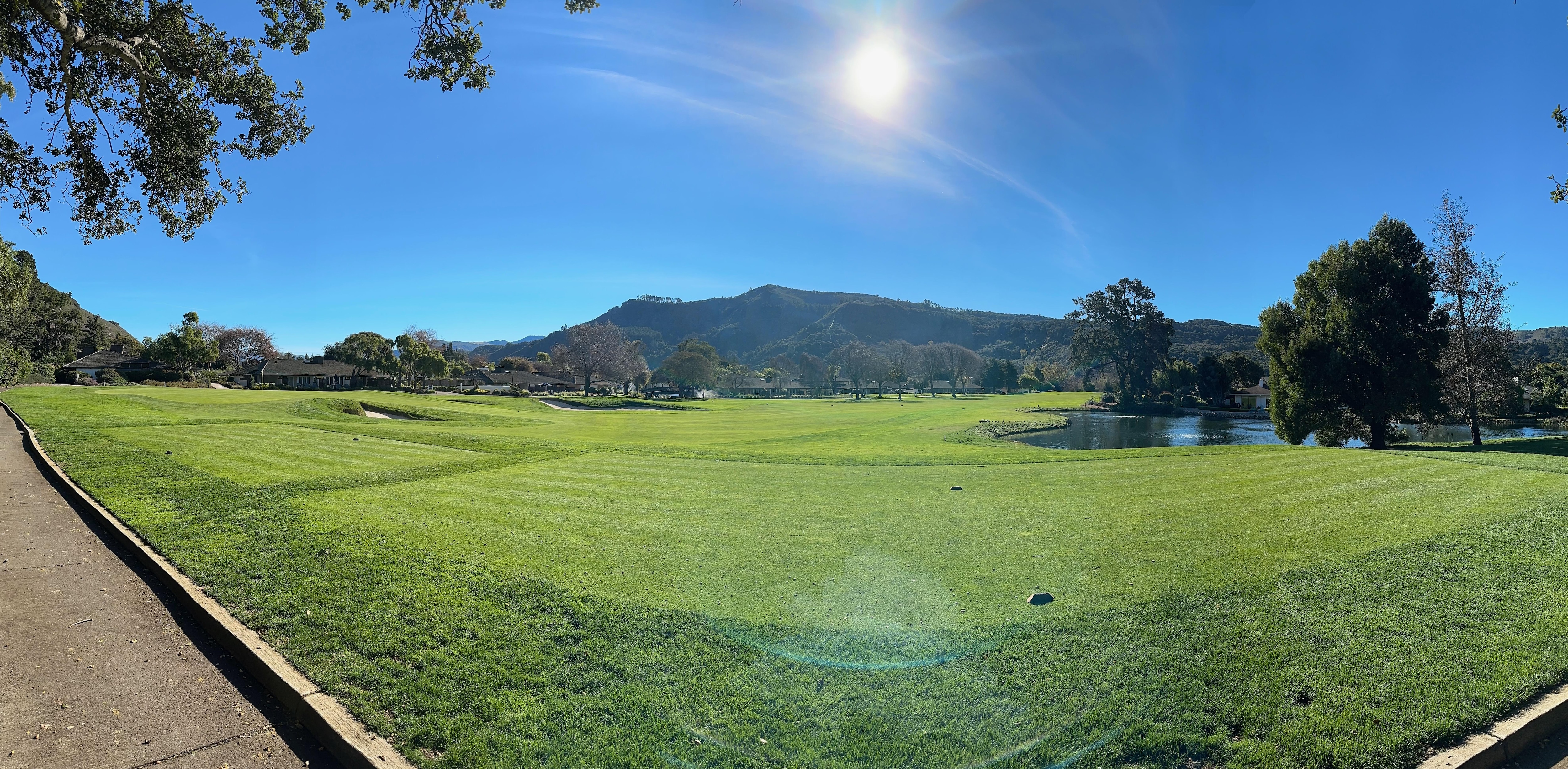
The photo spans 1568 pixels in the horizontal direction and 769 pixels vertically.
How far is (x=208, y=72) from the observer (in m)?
10.9

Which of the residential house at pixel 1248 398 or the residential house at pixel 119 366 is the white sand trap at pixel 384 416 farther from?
the residential house at pixel 1248 398

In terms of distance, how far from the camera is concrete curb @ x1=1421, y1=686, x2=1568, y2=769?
3.87m

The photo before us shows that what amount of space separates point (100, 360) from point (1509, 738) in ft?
399

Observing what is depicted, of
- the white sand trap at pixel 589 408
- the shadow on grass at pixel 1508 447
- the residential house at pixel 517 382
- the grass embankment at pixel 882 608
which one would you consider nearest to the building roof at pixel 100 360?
the residential house at pixel 517 382

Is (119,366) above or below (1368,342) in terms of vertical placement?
below

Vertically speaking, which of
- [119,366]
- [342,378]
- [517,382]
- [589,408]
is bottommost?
[589,408]

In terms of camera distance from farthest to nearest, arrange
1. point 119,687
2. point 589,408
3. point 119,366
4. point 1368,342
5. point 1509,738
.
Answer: point 119,366
point 589,408
point 1368,342
point 119,687
point 1509,738

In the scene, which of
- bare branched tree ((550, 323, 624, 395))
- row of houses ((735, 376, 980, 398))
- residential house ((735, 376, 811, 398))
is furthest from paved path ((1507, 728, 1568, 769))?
row of houses ((735, 376, 980, 398))

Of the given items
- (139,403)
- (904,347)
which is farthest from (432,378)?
(904,347)

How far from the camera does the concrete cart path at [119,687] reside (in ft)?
13.5

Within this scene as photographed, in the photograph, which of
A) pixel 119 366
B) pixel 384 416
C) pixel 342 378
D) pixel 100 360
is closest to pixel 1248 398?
pixel 384 416

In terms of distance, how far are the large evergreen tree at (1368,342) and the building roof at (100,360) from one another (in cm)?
11666

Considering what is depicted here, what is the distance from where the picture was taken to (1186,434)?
152ft

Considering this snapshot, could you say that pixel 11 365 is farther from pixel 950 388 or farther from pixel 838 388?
pixel 950 388
